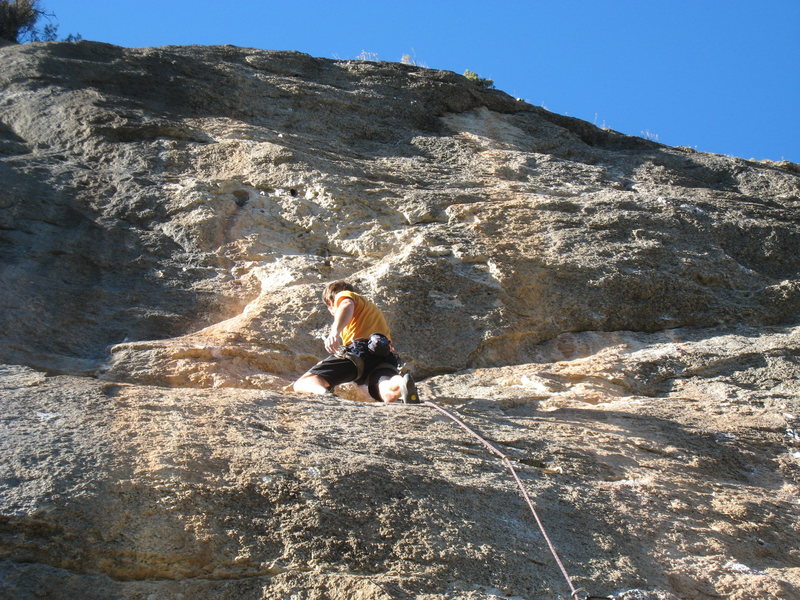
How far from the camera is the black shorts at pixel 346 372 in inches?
228

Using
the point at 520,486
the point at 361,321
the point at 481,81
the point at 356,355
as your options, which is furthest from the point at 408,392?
the point at 481,81

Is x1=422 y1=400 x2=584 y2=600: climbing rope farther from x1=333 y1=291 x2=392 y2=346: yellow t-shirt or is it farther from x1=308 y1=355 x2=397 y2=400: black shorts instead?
x1=333 y1=291 x2=392 y2=346: yellow t-shirt

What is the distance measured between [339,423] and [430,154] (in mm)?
5364

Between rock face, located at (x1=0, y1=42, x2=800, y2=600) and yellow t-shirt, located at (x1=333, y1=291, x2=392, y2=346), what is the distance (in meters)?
0.56

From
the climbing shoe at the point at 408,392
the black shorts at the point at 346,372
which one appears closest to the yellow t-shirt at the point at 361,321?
the black shorts at the point at 346,372

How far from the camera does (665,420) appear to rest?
5.48 metres

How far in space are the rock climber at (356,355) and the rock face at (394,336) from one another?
42 centimetres

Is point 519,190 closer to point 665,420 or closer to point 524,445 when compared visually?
point 665,420

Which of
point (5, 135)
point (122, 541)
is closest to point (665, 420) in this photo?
point (122, 541)

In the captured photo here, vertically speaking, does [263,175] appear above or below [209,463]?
above

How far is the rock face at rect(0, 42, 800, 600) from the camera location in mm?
3508

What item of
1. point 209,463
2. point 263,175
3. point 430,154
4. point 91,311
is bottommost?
point 209,463

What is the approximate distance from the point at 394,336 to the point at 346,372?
979 mm

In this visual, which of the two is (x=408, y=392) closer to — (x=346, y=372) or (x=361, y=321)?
(x=346, y=372)
